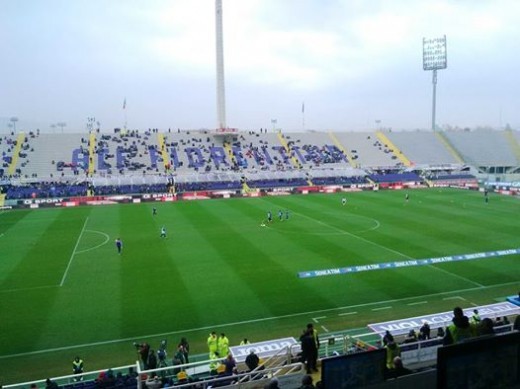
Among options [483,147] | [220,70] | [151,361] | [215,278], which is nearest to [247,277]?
[215,278]

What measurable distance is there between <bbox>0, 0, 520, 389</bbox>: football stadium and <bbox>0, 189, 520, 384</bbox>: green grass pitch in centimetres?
11

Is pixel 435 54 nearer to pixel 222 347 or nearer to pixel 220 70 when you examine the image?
pixel 220 70

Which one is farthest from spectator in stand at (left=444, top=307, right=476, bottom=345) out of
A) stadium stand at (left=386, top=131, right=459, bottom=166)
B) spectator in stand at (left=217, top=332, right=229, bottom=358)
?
stadium stand at (left=386, top=131, right=459, bottom=166)

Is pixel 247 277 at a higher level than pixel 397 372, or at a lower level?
lower

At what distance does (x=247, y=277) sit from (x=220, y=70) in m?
60.4

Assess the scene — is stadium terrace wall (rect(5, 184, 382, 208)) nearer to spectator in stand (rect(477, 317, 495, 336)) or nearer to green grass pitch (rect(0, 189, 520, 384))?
green grass pitch (rect(0, 189, 520, 384))

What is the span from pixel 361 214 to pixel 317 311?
2492cm

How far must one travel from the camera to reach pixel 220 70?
78.9 meters

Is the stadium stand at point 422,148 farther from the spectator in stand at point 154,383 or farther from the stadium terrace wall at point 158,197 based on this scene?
the spectator in stand at point 154,383

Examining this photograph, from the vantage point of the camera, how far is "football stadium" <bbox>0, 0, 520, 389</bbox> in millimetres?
10180

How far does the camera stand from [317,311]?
64.0ft

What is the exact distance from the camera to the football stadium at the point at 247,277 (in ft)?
33.4

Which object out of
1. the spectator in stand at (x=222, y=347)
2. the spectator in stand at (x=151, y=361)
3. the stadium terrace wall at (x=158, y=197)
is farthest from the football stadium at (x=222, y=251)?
the spectator in stand at (x=151, y=361)

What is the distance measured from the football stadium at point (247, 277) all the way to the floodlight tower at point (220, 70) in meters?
13.3
